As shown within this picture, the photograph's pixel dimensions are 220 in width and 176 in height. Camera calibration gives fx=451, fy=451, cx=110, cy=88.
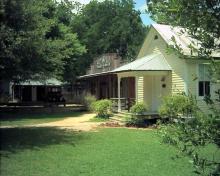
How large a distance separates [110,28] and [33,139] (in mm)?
52504

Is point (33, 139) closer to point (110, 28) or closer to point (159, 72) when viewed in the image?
point (159, 72)

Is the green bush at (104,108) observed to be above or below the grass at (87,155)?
above

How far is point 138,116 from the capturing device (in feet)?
80.7

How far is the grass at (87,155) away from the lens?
1135cm

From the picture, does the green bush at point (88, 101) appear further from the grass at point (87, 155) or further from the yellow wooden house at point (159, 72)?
the grass at point (87, 155)

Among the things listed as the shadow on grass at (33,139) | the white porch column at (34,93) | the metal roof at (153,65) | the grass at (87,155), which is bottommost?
the grass at (87,155)

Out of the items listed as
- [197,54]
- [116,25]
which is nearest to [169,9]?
[197,54]

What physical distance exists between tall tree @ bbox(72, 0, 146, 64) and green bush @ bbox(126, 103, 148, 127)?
40452mm

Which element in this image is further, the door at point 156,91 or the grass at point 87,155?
the door at point 156,91

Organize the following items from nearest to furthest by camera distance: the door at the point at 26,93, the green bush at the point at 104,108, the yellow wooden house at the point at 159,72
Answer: the yellow wooden house at the point at 159,72
the green bush at the point at 104,108
the door at the point at 26,93

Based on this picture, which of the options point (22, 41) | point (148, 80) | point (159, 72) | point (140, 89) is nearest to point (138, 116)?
point (159, 72)

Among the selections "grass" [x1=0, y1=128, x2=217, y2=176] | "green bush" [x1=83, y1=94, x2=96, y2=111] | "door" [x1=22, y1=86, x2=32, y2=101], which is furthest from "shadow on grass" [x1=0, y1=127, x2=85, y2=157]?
"door" [x1=22, y1=86, x2=32, y2=101]

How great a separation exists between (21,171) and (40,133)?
919cm

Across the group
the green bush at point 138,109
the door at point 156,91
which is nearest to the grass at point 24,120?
the green bush at point 138,109
